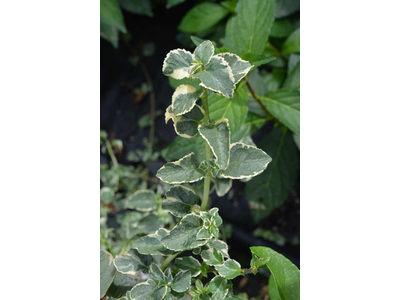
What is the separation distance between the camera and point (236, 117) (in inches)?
29.0

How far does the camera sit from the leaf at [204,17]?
1.20m

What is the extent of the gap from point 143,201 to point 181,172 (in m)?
0.35

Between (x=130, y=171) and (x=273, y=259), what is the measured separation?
74cm

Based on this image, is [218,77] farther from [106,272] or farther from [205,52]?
[106,272]

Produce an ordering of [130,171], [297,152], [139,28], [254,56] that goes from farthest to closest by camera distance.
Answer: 1. [139,28]
2. [130,171]
3. [297,152]
4. [254,56]

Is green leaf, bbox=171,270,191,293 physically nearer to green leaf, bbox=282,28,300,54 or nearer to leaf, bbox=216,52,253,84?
leaf, bbox=216,52,253,84

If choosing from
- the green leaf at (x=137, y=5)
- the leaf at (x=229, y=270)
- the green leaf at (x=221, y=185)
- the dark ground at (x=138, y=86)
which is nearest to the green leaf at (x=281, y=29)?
the dark ground at (x=138, y=86)

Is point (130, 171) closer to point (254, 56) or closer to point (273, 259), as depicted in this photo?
point (254, 56)

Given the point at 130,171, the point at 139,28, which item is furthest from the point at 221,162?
the point at 139,28

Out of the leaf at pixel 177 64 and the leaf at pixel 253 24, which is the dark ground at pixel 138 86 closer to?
the leaf at pixel 253 24

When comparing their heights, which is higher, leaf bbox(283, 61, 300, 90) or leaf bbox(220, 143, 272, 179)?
leaf bbox(220, 143, 272, 179)

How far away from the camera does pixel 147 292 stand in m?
0.56

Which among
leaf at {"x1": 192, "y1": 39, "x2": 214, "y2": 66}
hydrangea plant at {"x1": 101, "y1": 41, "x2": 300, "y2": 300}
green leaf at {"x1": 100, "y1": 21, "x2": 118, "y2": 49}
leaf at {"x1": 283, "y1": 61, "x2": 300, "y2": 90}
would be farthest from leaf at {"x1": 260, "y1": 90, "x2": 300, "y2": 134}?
green leaf at {"x1": 100, "y1": 21, "x2": 118, "y2": 49}

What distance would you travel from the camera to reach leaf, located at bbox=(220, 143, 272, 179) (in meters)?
0.52
